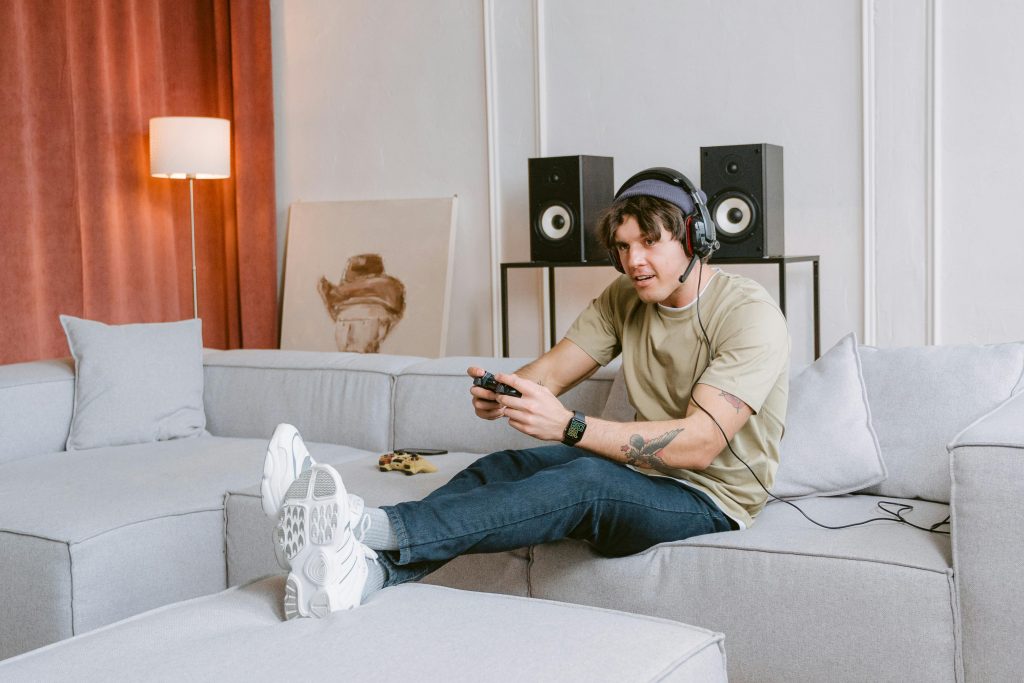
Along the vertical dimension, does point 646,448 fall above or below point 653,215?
below

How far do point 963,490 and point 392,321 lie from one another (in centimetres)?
305

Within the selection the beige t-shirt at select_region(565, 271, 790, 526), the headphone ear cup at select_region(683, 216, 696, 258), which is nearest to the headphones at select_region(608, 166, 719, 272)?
the headphone ear cup at select_region(683, 216, 696, 258)

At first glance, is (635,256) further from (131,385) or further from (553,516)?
(131,385)

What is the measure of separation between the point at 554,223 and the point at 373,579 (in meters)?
2.28

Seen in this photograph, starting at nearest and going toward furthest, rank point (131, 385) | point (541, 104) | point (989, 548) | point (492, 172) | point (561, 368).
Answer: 1. point (989, 548)
2. point (561, 368)
3. point (131, 385)
4. point (541, 104)
5. point (492, 172)

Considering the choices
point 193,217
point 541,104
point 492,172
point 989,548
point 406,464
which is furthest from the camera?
point 193,217

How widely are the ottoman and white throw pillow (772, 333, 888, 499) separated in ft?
2.59

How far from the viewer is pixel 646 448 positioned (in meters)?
1.98

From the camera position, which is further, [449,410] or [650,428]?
[449,410]

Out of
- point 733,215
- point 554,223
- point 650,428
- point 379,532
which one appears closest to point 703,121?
point 733,215

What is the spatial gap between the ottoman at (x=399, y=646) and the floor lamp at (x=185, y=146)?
2894 mm

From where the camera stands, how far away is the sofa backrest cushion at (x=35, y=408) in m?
2.92

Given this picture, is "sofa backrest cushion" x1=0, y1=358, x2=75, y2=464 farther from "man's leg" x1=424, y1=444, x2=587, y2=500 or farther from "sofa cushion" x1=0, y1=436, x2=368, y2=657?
"man's leg" x1=424, y1=444, x2=587, y2=500

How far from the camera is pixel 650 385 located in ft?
7.35
